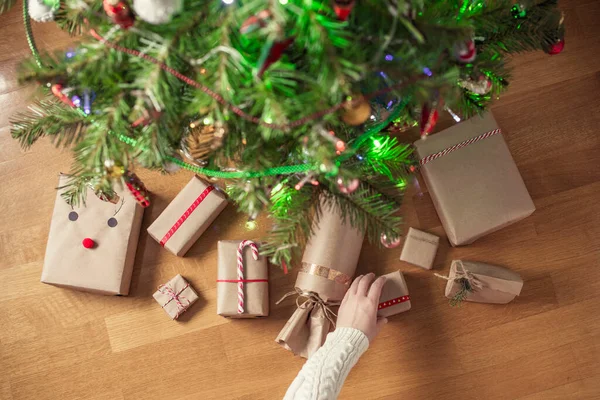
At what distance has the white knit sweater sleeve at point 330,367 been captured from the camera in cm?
107

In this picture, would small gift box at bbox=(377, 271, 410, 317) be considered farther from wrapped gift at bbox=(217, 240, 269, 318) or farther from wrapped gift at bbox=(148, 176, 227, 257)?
wrapped gift at bbox=(148, 176, 227, 257)

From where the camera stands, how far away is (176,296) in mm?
1277

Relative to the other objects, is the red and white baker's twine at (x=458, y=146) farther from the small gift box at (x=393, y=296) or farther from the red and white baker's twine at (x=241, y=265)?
the red and white baker's twine at (x=241, y=265)

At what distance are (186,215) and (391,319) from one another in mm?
596

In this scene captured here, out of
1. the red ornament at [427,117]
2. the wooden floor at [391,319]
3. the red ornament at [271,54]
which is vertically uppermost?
the red ornament at [271,54]

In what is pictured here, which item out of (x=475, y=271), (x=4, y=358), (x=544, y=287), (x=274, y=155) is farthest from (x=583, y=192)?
(x=4, y=358)

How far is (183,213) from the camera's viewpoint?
1240mm

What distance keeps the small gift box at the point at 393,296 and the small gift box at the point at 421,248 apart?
0.06 meters

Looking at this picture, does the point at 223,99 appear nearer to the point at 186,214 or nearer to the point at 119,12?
the point at 119,12

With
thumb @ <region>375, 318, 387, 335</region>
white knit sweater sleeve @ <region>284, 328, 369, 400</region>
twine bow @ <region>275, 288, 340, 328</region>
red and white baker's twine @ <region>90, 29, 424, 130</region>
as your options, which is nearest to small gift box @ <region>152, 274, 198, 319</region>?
twine bow @ <region>275, 288, 340, 328</region>

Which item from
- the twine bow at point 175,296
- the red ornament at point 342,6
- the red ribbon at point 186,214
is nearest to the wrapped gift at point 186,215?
the red ribbon at point 186,214

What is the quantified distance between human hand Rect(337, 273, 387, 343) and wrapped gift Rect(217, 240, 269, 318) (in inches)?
8.3

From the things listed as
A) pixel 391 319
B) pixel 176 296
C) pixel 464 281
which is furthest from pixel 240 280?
pixel 464 281

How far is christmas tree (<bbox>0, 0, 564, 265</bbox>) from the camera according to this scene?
1.89 ft
